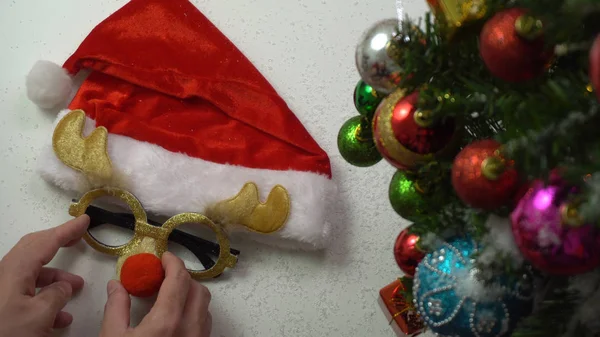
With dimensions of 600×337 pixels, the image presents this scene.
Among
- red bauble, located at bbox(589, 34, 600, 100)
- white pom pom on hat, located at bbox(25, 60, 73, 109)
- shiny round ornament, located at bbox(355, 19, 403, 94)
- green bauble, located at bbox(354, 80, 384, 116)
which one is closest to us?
red bauble, located at bbox(589, 34, 600, 100)

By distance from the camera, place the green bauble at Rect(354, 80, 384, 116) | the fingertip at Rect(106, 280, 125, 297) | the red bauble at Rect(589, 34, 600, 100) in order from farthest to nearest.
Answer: the fingertip at Rect(106, 280, 125, 297) < the green bauble at Rect(354, 80, 384, 116) < the red bauble at Rect(589, 34, 600, 100)

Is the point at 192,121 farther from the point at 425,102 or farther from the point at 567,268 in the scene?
the point at 567,268

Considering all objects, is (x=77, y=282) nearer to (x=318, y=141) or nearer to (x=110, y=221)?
(x=110, y=221)

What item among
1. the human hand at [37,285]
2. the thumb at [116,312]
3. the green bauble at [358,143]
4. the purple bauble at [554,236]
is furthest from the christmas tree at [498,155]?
the human hand at [37,285]

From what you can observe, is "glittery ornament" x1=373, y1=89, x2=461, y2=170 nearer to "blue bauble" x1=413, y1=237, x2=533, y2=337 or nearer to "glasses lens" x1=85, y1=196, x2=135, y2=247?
"blue bauble" x1=413, y1=237, x2=533, y2=337

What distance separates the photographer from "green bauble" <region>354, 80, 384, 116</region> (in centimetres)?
61

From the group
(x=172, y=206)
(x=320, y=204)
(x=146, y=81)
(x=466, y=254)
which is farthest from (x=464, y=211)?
(x=146, y=81)

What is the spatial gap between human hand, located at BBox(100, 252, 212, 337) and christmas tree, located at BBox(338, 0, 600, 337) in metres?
0.31

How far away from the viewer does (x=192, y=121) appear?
2.78 ft

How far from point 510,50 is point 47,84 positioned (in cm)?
73

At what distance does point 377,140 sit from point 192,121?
0.45m

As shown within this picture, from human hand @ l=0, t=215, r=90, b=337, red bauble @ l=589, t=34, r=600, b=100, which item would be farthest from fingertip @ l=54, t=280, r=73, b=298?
red bauble @ l=589, t=34, r=600, b=100

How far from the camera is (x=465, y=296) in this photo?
0.43 m

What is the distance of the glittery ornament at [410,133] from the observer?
44cm
